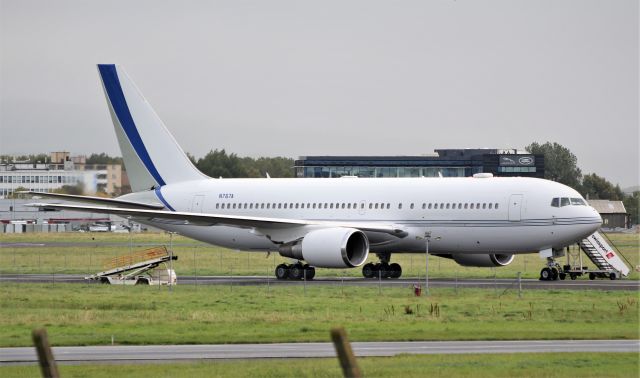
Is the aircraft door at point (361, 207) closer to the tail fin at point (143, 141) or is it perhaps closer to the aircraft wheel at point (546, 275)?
the aircraft wheel at point (546, 275)

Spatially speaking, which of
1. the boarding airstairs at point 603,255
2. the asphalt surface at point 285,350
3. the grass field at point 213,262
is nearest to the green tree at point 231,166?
the grass field at point 213,262

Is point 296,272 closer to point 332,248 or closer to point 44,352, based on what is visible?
point 332,248

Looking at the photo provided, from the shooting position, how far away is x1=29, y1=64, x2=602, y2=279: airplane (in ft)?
164

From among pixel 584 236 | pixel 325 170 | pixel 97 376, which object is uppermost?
pixel 325 170

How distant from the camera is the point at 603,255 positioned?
175ft

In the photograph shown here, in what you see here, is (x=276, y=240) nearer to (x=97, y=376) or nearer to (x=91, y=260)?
(x=91, y=260)

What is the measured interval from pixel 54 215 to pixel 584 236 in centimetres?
12059

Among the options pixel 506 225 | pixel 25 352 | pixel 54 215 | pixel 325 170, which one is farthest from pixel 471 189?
pixel 54 215

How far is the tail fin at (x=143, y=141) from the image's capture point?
200ft

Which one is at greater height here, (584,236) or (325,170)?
(325,170)

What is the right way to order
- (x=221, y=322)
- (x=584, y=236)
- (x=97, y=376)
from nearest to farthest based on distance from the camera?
(x=97, y=376) → (x=221, y=322) → (x=584, y=236)

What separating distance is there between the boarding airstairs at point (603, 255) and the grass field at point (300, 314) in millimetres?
11040

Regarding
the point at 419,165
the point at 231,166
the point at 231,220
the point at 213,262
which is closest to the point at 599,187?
the point at 419,165

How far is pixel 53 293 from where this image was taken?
4334cm
